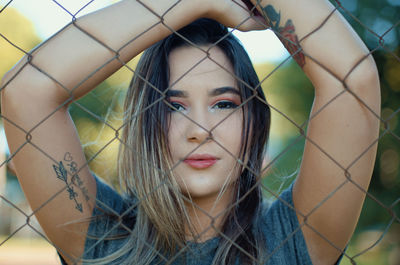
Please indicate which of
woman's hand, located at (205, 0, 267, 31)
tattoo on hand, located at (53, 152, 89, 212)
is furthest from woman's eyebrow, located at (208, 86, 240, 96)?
tattoo on hand, located at (53, 152, 89, 212)

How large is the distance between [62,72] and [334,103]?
0.77 m

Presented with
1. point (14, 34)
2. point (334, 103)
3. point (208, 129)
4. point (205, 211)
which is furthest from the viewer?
point (14, 34)

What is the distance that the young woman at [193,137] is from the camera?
1.34m

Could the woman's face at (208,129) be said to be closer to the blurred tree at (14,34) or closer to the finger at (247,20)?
the finger at (247,20)

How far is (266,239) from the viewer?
5.01ft

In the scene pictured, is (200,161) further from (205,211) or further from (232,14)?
(232,14)

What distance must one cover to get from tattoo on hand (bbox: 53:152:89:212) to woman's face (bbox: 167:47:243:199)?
0.29 m

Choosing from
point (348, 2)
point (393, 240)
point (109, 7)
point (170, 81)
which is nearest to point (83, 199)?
point (170, 81)

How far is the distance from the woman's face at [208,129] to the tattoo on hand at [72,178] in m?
0.29

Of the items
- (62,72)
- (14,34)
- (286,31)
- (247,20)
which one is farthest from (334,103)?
(14,34)

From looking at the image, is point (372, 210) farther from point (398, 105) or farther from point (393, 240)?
point (398, 105)

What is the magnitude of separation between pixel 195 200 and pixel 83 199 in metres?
0.35

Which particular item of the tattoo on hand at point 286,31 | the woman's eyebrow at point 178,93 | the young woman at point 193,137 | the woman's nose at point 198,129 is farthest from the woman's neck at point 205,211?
Answer: the tattoo on hand at point 286,31

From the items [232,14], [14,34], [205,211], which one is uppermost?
[14,34]
